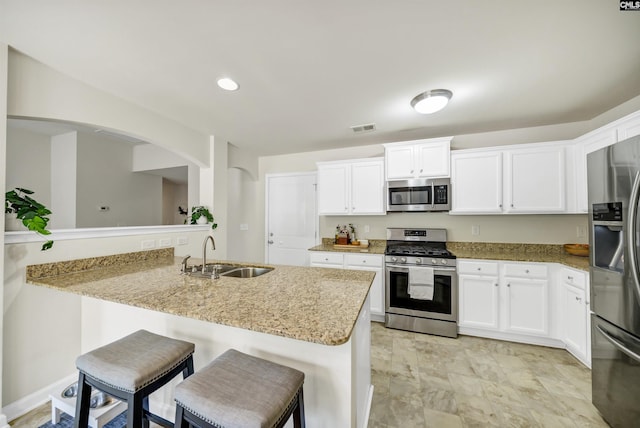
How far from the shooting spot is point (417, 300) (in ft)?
9.16

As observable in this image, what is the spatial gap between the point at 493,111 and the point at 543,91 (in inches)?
16.7

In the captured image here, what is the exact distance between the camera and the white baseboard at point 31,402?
1.58 metres

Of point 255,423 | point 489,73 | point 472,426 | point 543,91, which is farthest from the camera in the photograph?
point 543,91

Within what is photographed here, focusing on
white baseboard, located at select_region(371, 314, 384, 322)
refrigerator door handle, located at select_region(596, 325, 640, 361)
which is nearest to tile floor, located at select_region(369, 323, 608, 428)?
white baseboard, located at select_region(371, 314, 384, 322)

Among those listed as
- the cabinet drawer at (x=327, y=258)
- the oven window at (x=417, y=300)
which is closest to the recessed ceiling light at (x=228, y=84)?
the cabinet drawer at (x=327, y=258)

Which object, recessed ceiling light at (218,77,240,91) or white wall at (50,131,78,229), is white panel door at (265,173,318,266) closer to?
recessed ceiling light at (218,77,240,91)

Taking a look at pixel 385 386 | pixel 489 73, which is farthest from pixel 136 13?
pixel 385 386

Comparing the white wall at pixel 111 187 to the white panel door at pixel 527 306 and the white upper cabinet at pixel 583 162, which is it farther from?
the white upper cabinet at pixel 583 162

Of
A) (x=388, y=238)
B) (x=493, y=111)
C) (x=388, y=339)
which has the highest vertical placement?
(x=493, y=111)

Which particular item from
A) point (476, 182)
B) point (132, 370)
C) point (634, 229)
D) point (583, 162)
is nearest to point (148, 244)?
point (132, 370)

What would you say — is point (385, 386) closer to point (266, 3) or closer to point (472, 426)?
point (472, 426)

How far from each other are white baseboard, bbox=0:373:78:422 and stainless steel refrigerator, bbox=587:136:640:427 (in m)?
3.65

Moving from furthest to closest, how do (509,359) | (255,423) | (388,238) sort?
(388,238) → (509,359) → (255,423)

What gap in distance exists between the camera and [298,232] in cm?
415
